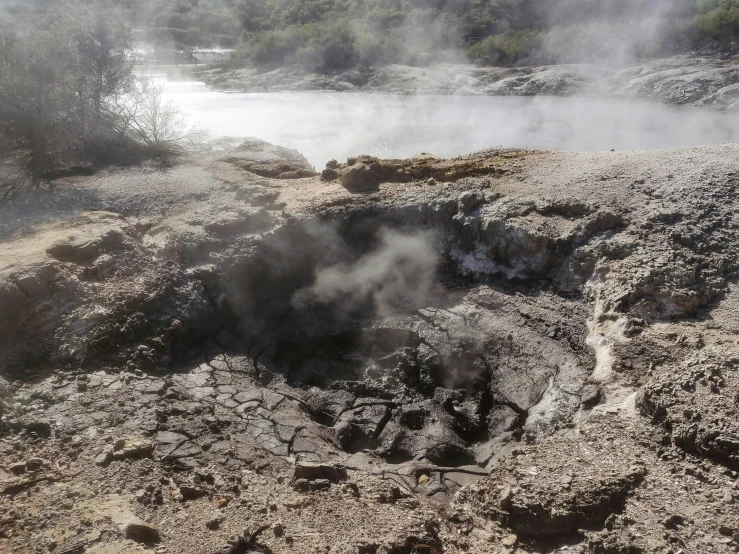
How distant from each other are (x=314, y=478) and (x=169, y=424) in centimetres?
148

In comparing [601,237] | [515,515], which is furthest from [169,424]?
[601,237]

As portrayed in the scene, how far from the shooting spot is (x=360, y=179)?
7.54 m

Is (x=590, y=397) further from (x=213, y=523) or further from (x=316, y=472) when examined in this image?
(x=213, y=523)

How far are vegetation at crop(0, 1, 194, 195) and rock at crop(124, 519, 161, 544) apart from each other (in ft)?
20.0

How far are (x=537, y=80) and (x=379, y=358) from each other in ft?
52.5

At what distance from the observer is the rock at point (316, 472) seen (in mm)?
4039

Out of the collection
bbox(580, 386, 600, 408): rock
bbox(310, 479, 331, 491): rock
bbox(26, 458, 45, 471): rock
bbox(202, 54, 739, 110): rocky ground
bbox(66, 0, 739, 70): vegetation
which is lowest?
bbox(310, 479, 331, 491): rock

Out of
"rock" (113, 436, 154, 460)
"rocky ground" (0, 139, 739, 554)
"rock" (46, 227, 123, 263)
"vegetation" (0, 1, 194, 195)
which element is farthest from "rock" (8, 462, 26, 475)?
"vegetation" (0, 1, 194, 195)

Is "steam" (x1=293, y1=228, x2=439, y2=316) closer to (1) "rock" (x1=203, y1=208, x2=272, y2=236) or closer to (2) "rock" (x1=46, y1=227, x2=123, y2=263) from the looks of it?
(1) "rock" (x1=203, y1=208, x2=272, y2=236)

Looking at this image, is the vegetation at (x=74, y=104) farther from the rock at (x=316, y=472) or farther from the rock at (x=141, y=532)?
the rock at (x=316, y=472)

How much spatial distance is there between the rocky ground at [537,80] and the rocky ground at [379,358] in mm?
10500

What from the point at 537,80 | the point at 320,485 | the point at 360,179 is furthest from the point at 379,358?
the point at 537,80

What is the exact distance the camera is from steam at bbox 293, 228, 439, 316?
269 inches

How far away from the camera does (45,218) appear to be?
667 centimetres
